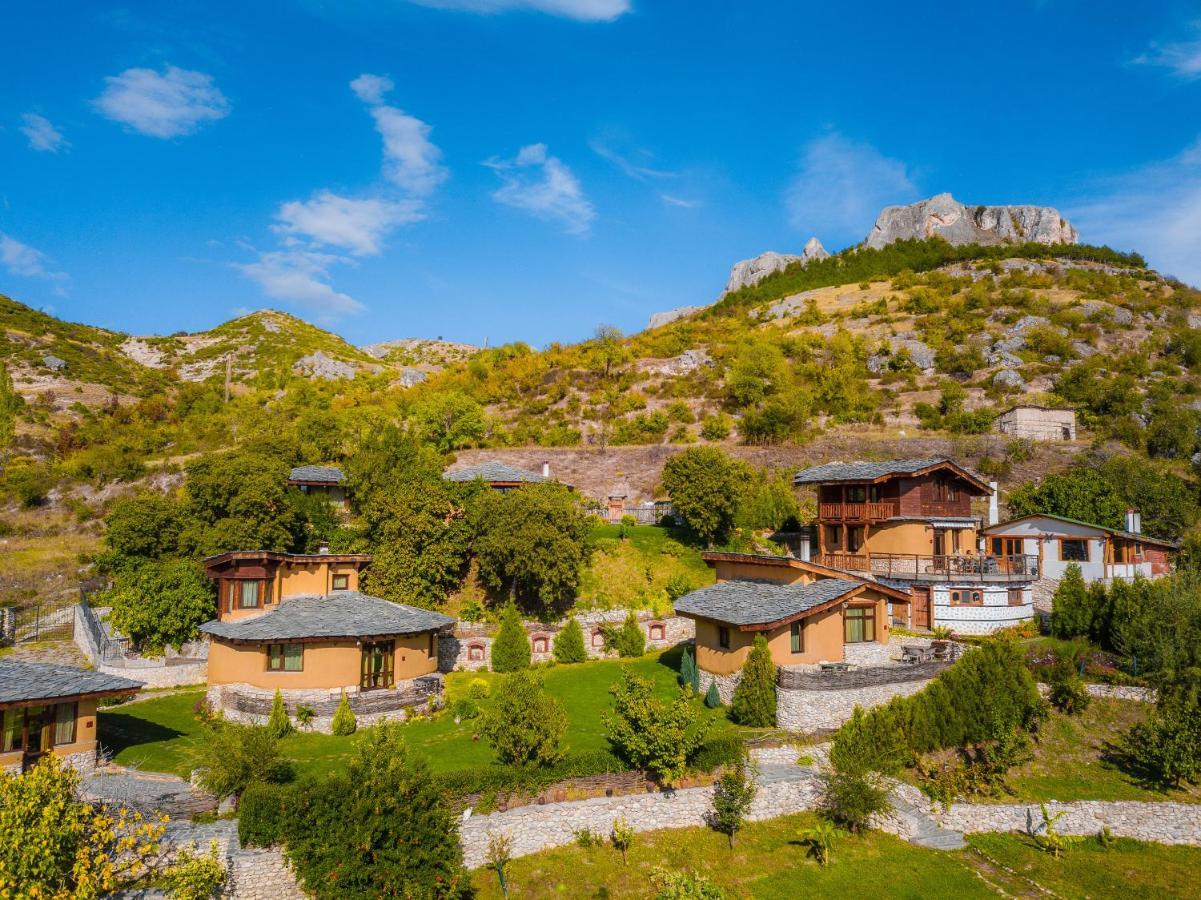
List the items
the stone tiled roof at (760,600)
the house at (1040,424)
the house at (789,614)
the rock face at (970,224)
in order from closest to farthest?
1. the stone tiled roof at (760,600)
2. the house at (789,614)
3. the house at (1040,424)
4. the rock face at (970,224)

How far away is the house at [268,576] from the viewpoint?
98.4 feet

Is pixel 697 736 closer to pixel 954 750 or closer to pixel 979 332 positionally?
pixel 954 750

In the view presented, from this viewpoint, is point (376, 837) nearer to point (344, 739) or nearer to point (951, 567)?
point (344, 739)

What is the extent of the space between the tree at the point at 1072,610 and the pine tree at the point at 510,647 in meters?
22.5

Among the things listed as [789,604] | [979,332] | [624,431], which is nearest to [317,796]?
[789,604]

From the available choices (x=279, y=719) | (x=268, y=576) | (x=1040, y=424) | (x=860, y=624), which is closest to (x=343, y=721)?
(x=279, y=719)

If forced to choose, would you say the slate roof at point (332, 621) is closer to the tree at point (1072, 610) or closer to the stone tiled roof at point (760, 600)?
the stone tiled roof at point (760, 600)

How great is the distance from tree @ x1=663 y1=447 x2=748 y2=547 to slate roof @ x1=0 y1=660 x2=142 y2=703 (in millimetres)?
26915

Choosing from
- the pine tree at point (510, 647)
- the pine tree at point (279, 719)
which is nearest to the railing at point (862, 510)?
the pine tree at point (510, 647)

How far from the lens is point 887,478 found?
3462 cm

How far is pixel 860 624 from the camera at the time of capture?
27250mm

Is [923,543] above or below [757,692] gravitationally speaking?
above

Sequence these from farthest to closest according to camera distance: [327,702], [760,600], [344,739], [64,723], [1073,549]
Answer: [1073,549] < [760,600] < [327,702] < [344,739] < [64,723]

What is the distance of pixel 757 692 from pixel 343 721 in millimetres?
13809
